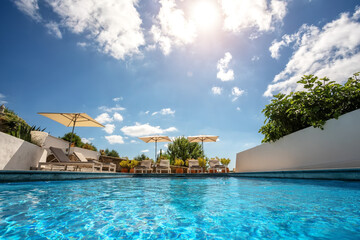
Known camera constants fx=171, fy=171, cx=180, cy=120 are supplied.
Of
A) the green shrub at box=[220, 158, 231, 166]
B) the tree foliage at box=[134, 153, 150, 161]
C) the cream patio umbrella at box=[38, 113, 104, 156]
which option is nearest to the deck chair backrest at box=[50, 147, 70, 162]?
the cream patio umbrella at box=[38, 113, 104, 156]

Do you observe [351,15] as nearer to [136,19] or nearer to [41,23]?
[136,19]

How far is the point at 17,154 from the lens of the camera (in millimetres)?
6156

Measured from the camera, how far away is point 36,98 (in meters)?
15.1

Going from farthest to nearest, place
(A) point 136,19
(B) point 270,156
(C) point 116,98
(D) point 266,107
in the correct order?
(C) point 116,98
(A) point 136,19
(B) point 270,156
(D) point 266,107

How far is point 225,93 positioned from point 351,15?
8300 mm

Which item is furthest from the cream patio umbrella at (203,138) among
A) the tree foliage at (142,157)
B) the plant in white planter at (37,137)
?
the tree foliage at (142,157)

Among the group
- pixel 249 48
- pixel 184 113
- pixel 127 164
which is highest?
pixel 249 48

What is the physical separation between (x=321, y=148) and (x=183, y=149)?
54.3 feet

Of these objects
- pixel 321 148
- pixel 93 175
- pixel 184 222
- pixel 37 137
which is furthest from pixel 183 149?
pixel 184 222

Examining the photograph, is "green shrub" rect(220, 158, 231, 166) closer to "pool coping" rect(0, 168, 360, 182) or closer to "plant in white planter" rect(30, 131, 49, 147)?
"pool coping" rect(0, 168, 360, 182)

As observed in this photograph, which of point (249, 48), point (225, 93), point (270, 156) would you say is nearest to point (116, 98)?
point (225, 93)

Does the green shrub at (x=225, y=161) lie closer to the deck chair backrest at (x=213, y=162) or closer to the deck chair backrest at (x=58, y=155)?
the deck chair backrest at (x=213, y=162)

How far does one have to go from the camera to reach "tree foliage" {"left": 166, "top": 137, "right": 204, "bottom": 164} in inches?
839

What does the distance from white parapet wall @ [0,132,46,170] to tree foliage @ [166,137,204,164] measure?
1522 cm
